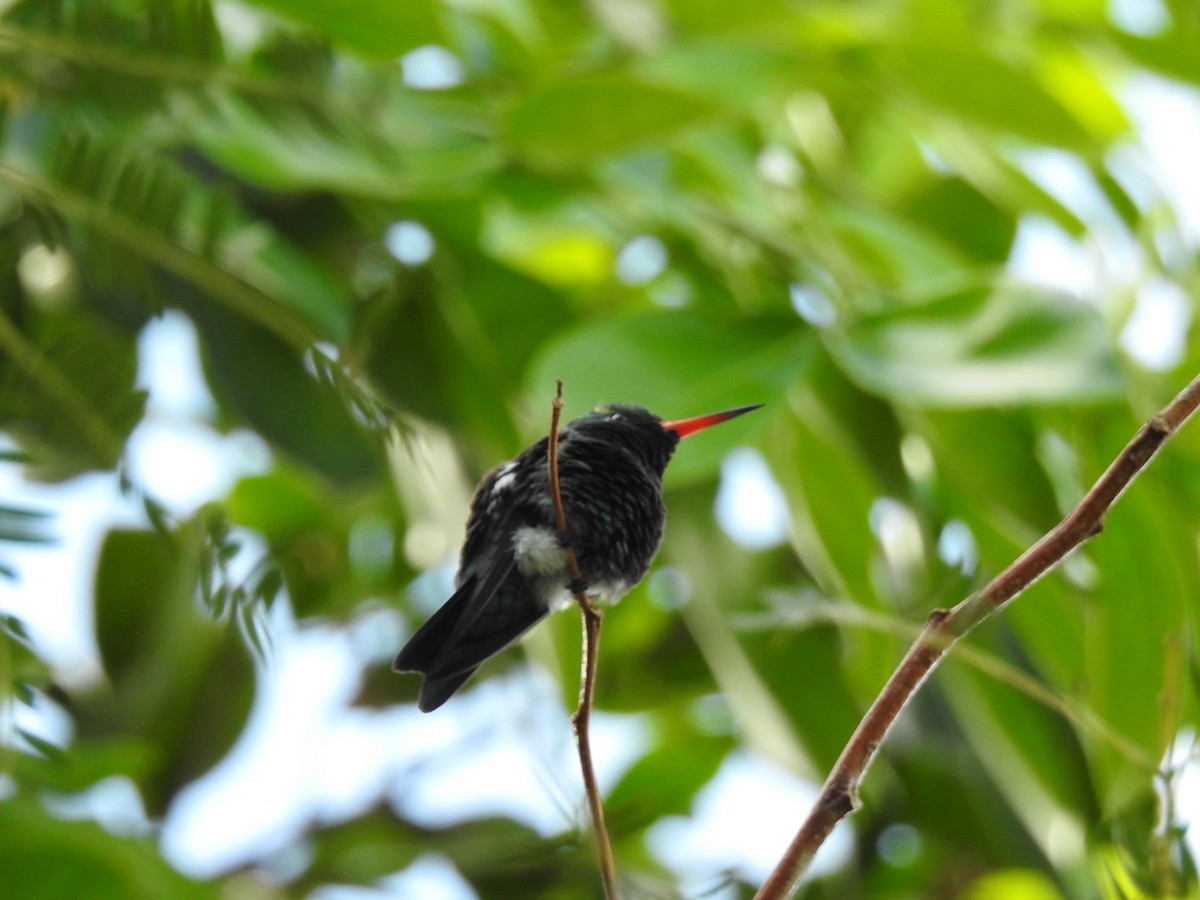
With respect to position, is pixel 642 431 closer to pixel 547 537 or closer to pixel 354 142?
pixel 547 537

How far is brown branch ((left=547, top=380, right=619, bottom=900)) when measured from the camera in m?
0.73

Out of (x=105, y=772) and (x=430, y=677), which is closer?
(x=430, y=677)

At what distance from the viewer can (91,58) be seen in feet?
4.38

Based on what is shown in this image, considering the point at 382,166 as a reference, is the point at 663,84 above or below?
below

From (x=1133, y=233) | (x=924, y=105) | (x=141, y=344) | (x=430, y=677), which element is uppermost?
(x=141, y=344)

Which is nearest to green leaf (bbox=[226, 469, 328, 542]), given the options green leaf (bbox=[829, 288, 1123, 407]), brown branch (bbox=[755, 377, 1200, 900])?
green leaf (bbox=[829, 288, 1123, 407])

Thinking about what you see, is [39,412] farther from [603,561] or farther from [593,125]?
[593,125]

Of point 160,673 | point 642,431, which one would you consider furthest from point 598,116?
point 160,673

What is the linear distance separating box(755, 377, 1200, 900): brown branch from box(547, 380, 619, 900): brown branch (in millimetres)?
87

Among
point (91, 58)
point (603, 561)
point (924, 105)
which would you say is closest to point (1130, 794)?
point (603, 561)

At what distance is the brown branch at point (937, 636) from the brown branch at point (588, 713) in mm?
87

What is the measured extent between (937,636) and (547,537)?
0.31m

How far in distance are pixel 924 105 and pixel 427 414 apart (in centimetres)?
96

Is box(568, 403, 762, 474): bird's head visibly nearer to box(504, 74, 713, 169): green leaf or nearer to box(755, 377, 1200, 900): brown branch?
box(755, 377, 1200, 900): brown branch
